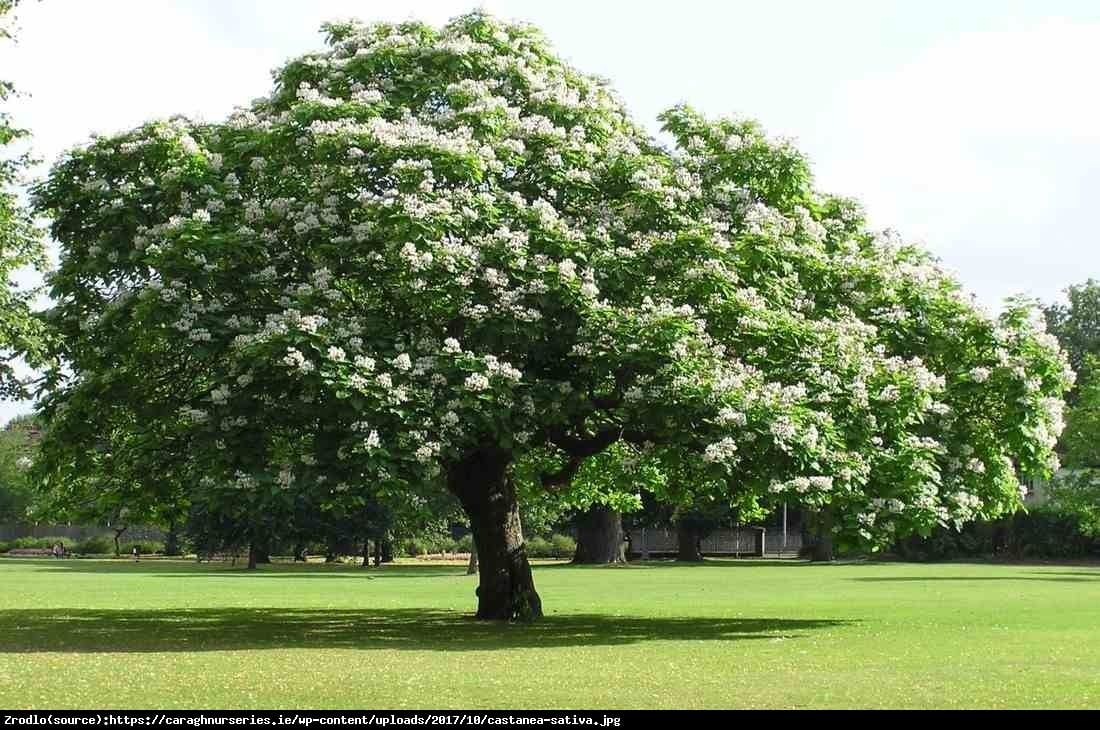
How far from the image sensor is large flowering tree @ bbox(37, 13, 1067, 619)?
24328 mm

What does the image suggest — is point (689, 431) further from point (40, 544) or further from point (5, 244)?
point (40, 544)

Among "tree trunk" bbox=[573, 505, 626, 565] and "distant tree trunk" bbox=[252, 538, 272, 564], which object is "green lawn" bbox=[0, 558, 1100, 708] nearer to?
"distant tree trunk" bbox=[252, 538, 272, 564]

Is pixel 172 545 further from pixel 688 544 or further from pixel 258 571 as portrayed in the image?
pixel 688 544

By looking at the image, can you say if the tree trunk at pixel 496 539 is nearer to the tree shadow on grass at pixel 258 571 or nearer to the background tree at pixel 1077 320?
the tree shadow on grass at pixel 258 571

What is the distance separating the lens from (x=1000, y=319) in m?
30.6

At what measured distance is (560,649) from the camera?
77.2 feet

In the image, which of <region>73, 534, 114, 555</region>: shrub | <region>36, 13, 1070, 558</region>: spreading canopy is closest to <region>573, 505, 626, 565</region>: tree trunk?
<region>73, 534, 114, 555</region>: shrub

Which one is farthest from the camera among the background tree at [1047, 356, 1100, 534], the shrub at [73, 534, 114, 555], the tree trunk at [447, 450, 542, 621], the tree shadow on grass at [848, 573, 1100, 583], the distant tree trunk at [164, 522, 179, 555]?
the shrub at [73, 534, 114, 555]

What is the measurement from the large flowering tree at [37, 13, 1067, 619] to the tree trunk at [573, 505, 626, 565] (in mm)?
51381

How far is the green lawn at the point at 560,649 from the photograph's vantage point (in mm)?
17000

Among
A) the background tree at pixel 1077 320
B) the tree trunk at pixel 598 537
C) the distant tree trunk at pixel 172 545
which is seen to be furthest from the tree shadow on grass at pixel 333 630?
the background tree at pixel 1077 320

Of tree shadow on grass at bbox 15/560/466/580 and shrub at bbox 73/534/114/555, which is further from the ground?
shrub at bbox 73/534/114/555

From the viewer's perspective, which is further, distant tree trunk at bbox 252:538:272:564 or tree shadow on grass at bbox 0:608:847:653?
distant tree trunk at bbox 252:538:272:564
